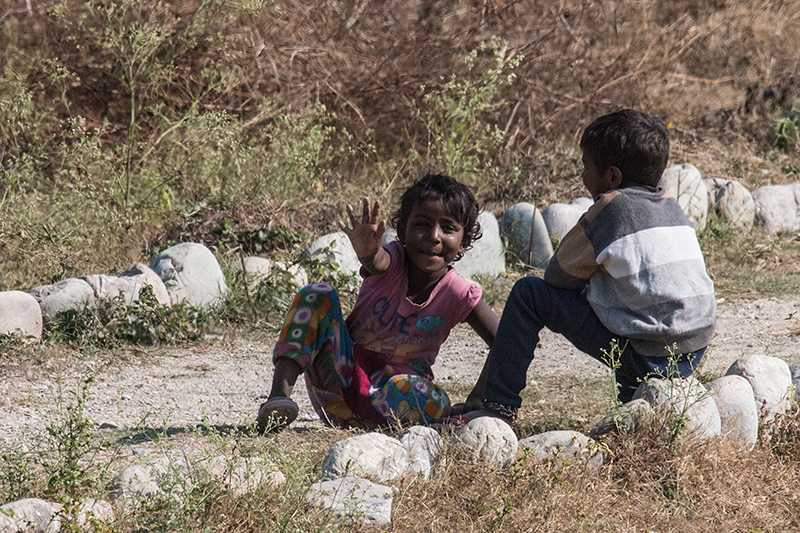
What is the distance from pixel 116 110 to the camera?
280 inches

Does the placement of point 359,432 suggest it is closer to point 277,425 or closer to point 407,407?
point 407,407

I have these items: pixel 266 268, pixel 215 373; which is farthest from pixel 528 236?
pixel 215 373

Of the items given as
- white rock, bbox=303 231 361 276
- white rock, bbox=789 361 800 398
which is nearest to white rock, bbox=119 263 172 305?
white rock, bbox=303 231 361 276

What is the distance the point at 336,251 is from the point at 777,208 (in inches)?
141

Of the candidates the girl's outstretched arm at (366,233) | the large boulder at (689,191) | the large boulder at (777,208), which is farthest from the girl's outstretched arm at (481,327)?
the large boulder at (777,208)

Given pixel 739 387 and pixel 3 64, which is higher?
pixel 3 64

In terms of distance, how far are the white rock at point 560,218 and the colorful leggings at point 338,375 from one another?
2805 mm

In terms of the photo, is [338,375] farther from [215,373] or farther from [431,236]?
[215,373]

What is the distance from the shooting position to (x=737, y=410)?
9.68 ft

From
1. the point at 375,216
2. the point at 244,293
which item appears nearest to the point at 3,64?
the point at 244,293

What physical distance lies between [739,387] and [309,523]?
62.4 inches

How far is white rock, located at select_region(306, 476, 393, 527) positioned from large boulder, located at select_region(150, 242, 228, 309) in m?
2.56

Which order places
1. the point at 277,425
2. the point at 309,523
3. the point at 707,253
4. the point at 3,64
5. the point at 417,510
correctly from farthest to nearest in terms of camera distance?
the point at 3,64 → the point at 707,253 → the point at 277,425 → the point at 417,510 → the point at 309,523

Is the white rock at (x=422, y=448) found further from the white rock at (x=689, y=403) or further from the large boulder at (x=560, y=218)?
the large boulder at (x=560, y=218)
